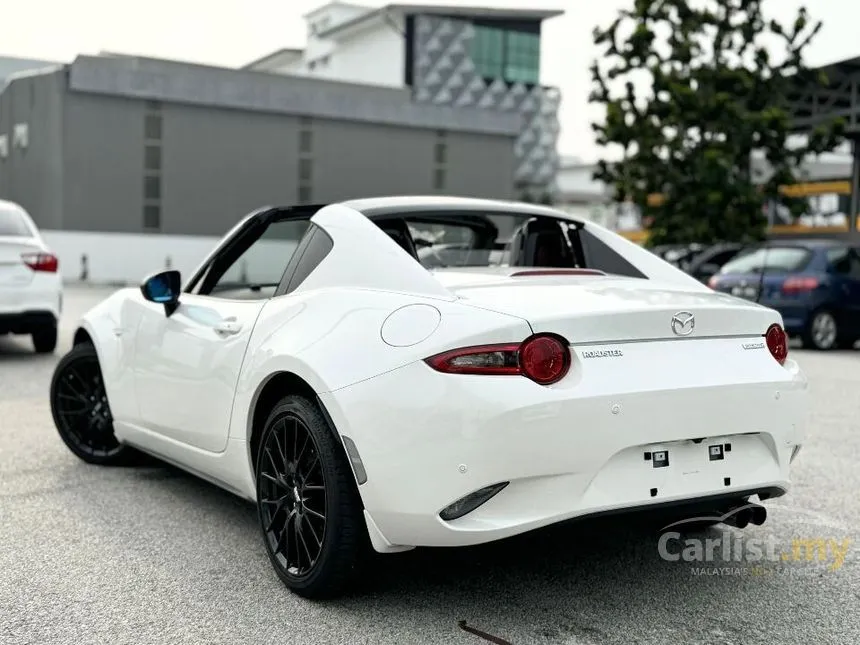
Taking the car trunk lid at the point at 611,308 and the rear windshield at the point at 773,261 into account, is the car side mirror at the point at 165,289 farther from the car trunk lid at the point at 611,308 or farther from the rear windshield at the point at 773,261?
the rear windshield at the point at 773,261

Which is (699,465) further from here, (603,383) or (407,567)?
(407,567)

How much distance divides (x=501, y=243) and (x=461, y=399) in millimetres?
1923

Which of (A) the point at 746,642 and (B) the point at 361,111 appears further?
(B) the point at 361,111

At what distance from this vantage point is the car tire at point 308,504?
3.37m

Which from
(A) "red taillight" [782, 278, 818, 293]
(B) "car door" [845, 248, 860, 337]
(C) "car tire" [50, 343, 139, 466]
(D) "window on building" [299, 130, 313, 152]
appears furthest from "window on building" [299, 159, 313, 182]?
(C) "car tire" [50, 343, 139, 466]

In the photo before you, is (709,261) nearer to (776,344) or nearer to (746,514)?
(776,344)

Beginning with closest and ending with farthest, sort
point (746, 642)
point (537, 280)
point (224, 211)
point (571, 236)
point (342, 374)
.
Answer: point (746, 642) → point (342, 374) → point (537, 280) → point (571, 236) → point (224, 211)

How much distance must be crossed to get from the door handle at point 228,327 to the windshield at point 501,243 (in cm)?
87

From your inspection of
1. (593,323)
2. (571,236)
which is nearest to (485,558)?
(593,323)

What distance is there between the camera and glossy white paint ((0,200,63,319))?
34.0 feet

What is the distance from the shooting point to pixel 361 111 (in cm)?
4431

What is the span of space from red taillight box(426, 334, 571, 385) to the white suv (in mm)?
8302

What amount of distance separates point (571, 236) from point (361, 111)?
40.6 m

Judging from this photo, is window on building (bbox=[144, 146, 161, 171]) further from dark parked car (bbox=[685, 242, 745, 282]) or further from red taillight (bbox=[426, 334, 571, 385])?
red taillight (bbox=[426, 334, 571, 385])
